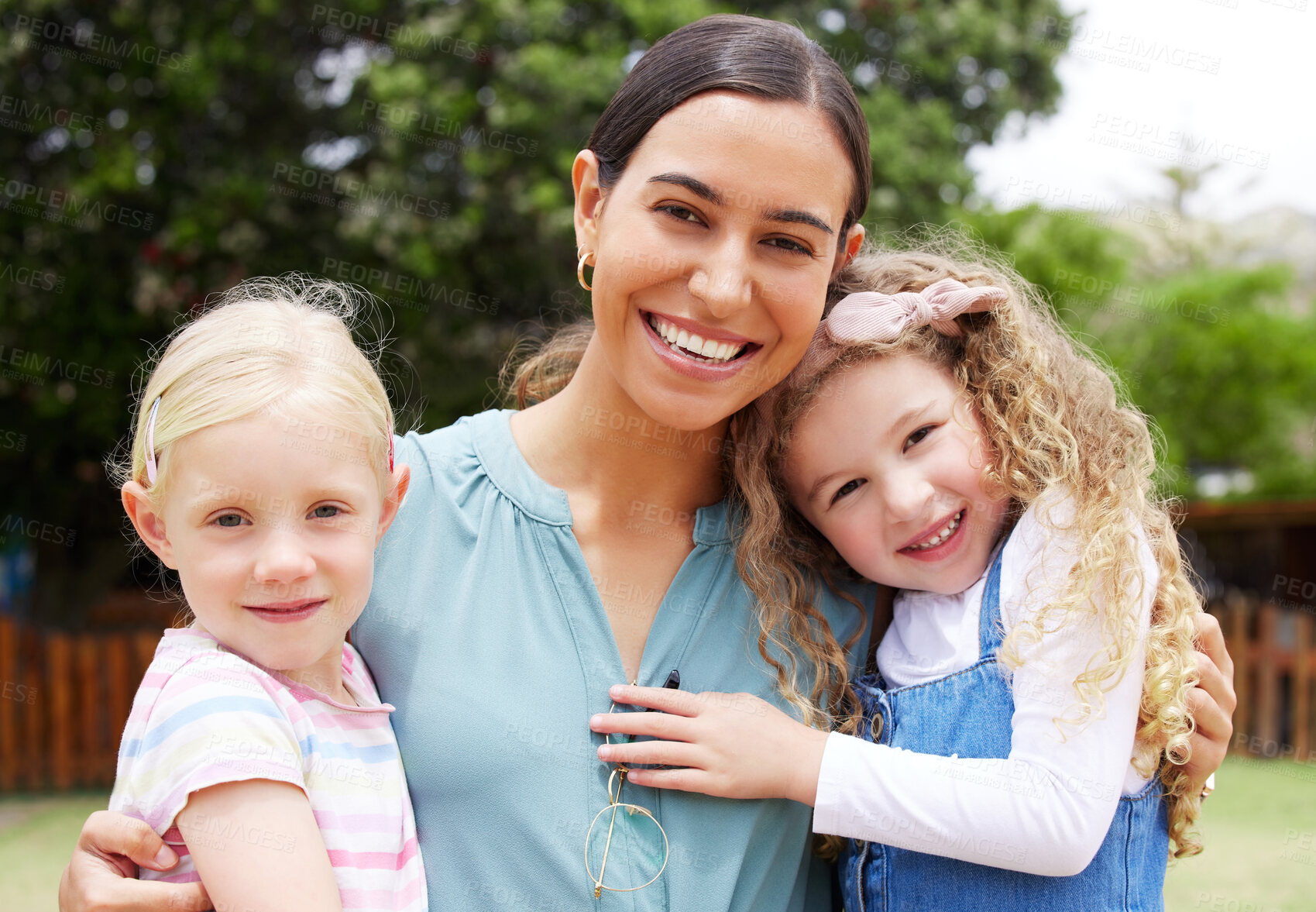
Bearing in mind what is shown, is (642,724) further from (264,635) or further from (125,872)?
(125,872)

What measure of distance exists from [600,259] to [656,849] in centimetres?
111

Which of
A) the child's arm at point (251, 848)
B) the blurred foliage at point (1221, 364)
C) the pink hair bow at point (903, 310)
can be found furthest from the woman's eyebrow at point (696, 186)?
the blurred foliage at point (1221, 364)

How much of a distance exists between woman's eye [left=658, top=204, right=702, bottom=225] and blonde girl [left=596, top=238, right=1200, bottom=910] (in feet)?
1.54

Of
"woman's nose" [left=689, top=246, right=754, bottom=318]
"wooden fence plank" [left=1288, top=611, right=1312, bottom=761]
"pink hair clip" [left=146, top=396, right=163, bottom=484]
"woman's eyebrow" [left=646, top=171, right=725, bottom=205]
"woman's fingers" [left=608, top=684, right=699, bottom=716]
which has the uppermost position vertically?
"wooden fence plank" [left=1288, top=611, right=1312, bottom=761]

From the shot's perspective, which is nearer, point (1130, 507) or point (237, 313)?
point (237, 313)

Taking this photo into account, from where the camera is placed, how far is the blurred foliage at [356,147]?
6.70 metres

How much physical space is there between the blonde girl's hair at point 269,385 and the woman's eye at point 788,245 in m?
0.78

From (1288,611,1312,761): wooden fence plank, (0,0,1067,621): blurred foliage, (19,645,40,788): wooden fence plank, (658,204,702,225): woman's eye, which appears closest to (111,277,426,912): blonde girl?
(658,204,702,225): woman's eye

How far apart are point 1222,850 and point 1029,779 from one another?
6153mm

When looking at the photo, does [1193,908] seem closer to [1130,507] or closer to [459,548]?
[1130,507]

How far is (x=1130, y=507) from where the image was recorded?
2.12m

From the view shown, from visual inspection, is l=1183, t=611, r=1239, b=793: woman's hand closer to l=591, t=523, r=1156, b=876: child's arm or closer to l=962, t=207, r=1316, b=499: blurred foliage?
l=591, t=523, r=1156, b=876: child's arm

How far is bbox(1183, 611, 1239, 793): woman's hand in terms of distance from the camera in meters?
2.09

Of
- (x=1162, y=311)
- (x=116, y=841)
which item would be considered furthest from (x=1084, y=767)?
(x=1162, y=311)
